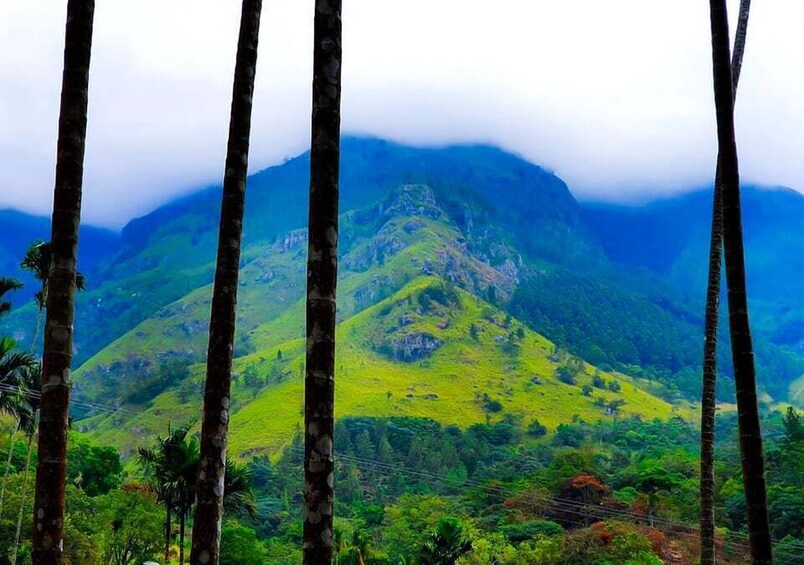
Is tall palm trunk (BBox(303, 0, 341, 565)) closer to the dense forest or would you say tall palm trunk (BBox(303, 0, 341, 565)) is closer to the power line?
the dense forest

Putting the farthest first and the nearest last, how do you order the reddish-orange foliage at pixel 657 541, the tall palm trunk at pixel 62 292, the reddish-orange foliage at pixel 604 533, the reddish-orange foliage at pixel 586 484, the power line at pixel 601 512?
the reddish-orange foliage at pixel 586 484 → the reddish-orange foliage at pixel 604 533 → the reddish-orange foliage at pixel 657 541 → the power line at pixel 601 512 → the tall palm trunk at pixel 62 292

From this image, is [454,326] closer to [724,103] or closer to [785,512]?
[785,512]

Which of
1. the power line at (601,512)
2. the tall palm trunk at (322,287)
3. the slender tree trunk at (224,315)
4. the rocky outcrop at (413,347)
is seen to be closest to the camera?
the tall palm trunk at (322,287)

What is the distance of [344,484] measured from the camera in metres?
111

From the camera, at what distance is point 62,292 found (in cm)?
705

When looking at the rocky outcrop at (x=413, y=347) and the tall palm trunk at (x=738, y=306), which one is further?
the rocky outcrop at (x=413, y=347)

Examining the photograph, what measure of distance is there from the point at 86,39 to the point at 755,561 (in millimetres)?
7083

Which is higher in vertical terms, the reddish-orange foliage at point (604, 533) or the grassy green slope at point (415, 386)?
the grassy green slope at point (415, 386)

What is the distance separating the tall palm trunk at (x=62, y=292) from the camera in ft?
22.1

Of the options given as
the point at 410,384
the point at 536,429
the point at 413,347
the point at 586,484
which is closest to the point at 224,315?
the point at 586,484

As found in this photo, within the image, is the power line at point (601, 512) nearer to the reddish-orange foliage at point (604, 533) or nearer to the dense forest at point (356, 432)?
the dense forest at point (356, 432)

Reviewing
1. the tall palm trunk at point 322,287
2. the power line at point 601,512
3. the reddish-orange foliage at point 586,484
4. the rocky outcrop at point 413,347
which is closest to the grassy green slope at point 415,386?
the rocky outcrop at point 413,347

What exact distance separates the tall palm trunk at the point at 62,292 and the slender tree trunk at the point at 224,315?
1184 millimetres

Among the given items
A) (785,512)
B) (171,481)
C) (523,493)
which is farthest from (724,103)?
(523,493)
